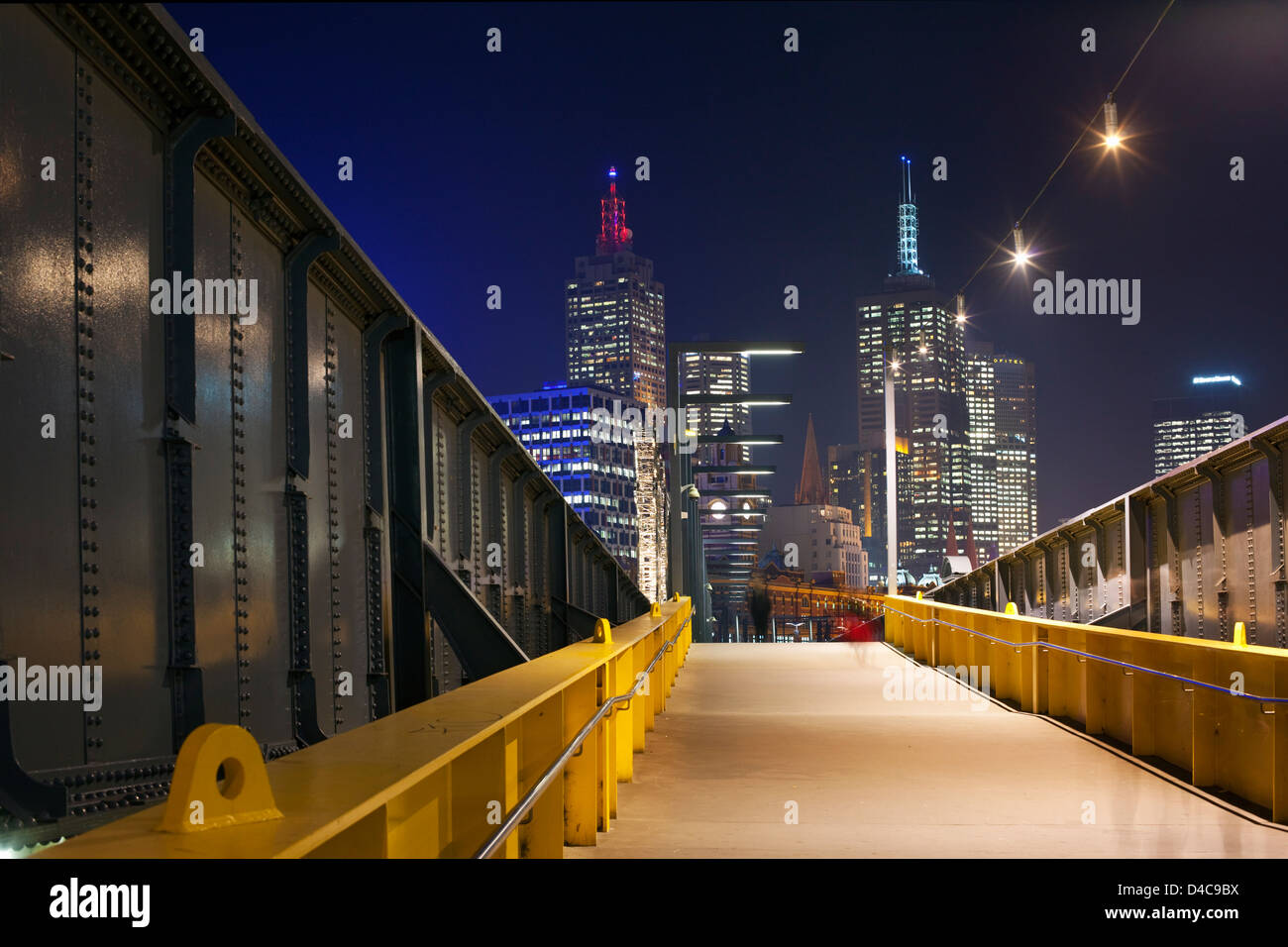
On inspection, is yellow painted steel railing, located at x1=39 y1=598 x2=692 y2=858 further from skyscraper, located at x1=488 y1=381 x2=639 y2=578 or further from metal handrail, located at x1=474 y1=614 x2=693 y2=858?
skyscraper, located at x1=488 y1=381 x2=639 y2=578

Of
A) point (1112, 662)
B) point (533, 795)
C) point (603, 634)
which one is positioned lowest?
point (1112, 662)

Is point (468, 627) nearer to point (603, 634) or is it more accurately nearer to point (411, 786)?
point (603, 634)

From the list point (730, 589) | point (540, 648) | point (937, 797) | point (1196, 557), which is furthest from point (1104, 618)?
point (730, 589)

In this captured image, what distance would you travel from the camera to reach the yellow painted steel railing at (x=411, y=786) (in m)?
2.69

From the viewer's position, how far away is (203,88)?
6566mm

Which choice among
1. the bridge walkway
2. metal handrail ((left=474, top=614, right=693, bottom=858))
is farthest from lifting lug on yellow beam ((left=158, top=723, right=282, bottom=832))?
the bridge walkway

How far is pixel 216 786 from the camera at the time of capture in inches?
109

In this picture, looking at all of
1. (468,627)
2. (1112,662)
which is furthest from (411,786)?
(1112,662)

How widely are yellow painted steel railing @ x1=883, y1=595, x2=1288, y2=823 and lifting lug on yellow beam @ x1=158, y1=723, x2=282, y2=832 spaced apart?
713 cm

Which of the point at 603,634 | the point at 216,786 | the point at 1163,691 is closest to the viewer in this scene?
the point at 216,786

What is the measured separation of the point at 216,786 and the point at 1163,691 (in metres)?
10.2

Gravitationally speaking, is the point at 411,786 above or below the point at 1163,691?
above
